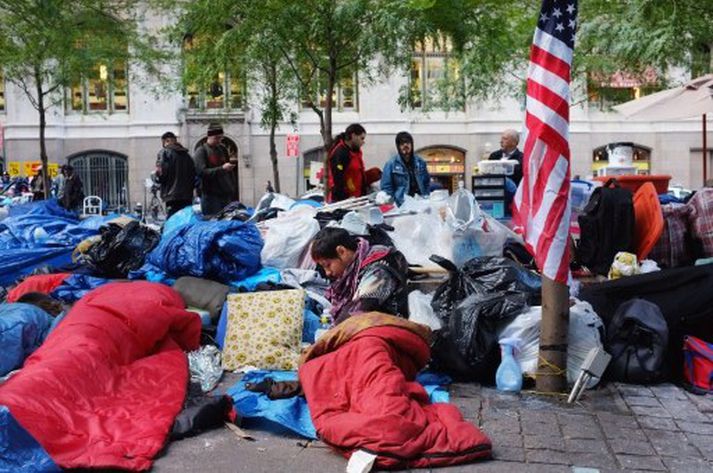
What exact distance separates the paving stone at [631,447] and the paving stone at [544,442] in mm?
288

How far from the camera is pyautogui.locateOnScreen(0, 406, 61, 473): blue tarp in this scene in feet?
13.0

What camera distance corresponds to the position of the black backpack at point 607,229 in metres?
7.58

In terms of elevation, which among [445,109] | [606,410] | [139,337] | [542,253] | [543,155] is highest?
[445,109]

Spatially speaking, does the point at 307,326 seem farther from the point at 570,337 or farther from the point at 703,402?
the point at 703,402

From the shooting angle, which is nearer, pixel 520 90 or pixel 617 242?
pixel 617 242

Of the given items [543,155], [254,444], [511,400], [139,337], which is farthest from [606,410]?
[139,337]

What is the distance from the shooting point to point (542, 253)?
547cm

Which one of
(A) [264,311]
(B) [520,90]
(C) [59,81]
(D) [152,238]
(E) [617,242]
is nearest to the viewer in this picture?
(A) [264,311]

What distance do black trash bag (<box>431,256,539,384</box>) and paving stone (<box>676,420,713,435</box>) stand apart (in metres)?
1.34

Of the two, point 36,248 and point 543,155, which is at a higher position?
point 543,155

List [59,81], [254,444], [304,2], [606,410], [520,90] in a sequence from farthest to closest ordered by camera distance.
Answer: [520,90] < [59,81] < [304,2] < [606,410] < [254,444]

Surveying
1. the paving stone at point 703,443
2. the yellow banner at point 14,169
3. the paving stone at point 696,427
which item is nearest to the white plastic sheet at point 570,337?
the paving stone at point 696,427

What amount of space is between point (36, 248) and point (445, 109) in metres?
19.2

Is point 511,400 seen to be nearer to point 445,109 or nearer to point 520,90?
point 520,90
